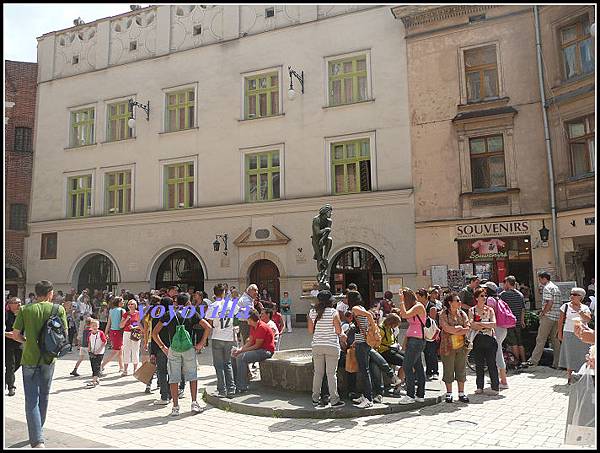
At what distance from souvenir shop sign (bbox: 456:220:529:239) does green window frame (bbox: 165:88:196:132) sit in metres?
12.6

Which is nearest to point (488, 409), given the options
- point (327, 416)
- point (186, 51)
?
point (327, 416)

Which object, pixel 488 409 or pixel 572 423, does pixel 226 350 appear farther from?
pixel 572 423

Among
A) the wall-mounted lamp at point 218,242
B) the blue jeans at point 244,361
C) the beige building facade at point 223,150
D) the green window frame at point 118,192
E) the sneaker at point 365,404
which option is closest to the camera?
the sneaker at point 365,404

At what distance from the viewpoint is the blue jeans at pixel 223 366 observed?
8.39m

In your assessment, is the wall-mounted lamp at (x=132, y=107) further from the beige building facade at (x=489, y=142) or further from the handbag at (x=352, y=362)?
the handbag at (x=352, y=362)

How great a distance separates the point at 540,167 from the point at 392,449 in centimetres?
1440

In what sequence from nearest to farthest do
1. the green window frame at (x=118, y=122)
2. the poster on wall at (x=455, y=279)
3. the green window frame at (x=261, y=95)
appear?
1. the poster on wall at (x=455, y=279)
2. the green window frame at (x=261, y=95)
3. the green window frame at (x=118, y=122)

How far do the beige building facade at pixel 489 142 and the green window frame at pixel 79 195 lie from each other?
15.5 m

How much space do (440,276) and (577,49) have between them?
852cm

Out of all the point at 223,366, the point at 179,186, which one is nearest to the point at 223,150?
the point at 179,186

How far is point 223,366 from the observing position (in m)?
8.42

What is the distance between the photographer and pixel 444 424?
6.74 m

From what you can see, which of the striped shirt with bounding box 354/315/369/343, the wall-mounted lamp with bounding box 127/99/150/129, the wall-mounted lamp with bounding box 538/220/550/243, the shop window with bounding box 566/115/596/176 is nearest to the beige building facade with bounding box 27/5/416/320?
the wall-mounted lamp with bounding box 127/99/150/129

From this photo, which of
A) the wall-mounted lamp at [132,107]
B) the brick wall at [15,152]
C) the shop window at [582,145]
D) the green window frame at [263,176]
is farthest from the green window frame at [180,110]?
the shop window at [582,145]
